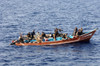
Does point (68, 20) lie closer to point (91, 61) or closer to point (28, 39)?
point (28, 39)

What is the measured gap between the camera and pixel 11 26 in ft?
362

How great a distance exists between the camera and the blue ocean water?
8012 cm

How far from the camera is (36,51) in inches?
3359

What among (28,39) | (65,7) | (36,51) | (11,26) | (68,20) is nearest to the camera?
(36,51)

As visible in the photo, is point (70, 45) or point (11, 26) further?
point (11, 26)

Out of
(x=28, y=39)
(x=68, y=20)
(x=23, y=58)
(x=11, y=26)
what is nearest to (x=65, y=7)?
(x=68, y=20)

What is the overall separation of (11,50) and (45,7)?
217ft

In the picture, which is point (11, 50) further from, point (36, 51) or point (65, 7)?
point (65, 7)

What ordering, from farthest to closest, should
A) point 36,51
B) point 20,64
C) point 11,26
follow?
point 11,26 → point 36,51 → point 20,64

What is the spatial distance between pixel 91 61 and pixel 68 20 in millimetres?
42176

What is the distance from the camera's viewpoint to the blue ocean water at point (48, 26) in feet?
263

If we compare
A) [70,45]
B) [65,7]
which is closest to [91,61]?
[70,45]

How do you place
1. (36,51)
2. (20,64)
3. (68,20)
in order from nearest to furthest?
(20,64), (36,51), (68,20)

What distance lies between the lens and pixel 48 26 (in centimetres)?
11044
